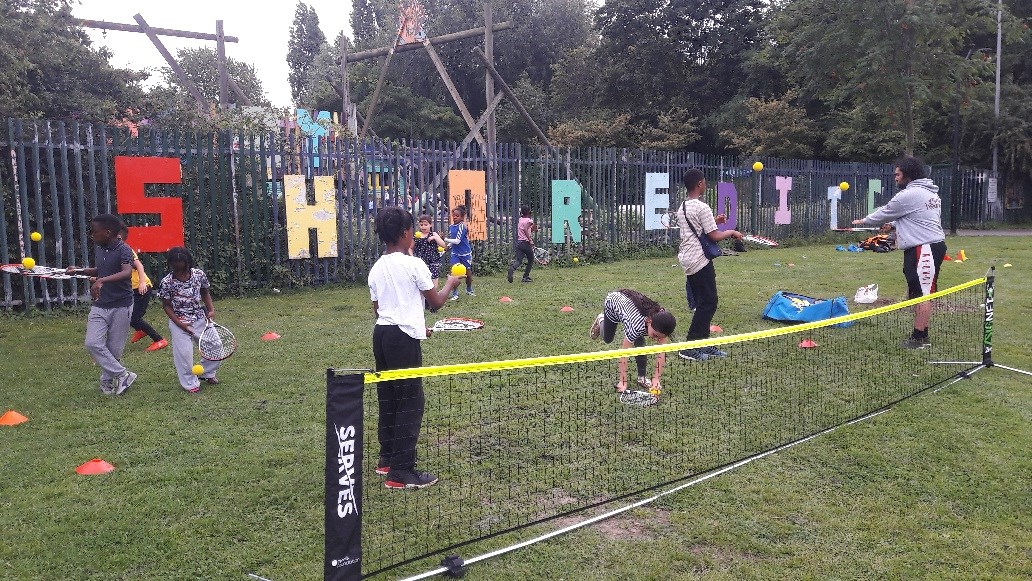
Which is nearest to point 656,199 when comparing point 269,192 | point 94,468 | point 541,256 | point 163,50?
point 541,256

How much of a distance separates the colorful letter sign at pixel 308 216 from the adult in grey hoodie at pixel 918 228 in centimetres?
921

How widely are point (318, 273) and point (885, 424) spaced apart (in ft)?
35.0

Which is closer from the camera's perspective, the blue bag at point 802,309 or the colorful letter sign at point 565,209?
the blue bag at point 802,309

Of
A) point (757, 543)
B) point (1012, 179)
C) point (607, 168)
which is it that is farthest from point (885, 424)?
point (1012, 179)

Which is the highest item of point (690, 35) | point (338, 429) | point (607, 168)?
point (690, 35)

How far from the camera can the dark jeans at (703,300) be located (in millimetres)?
8398

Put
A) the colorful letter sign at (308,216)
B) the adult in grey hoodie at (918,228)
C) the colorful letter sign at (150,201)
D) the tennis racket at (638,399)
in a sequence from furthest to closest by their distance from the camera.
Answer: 1. the colorful letter sign at (308,216)
2. the colorful letter sign at (150,201)
3. the adult in grey hoodie at (918,228)
4. the tennis racket at (638,399)

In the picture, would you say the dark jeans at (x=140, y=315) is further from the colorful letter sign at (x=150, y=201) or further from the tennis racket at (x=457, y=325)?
the tennis racket at (x=457, y=325)

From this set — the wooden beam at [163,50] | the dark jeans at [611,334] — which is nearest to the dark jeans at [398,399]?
the dark jeans at [611,334]

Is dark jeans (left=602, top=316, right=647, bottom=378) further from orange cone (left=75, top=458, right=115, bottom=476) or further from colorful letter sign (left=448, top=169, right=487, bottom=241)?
colorful letter sign (left=448, top=169, right=487, bottom=241)

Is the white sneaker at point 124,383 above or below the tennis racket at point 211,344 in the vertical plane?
below

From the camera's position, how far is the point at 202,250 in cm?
1309

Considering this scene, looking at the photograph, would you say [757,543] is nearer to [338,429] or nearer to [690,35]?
[338,429]

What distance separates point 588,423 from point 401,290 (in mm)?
2131
